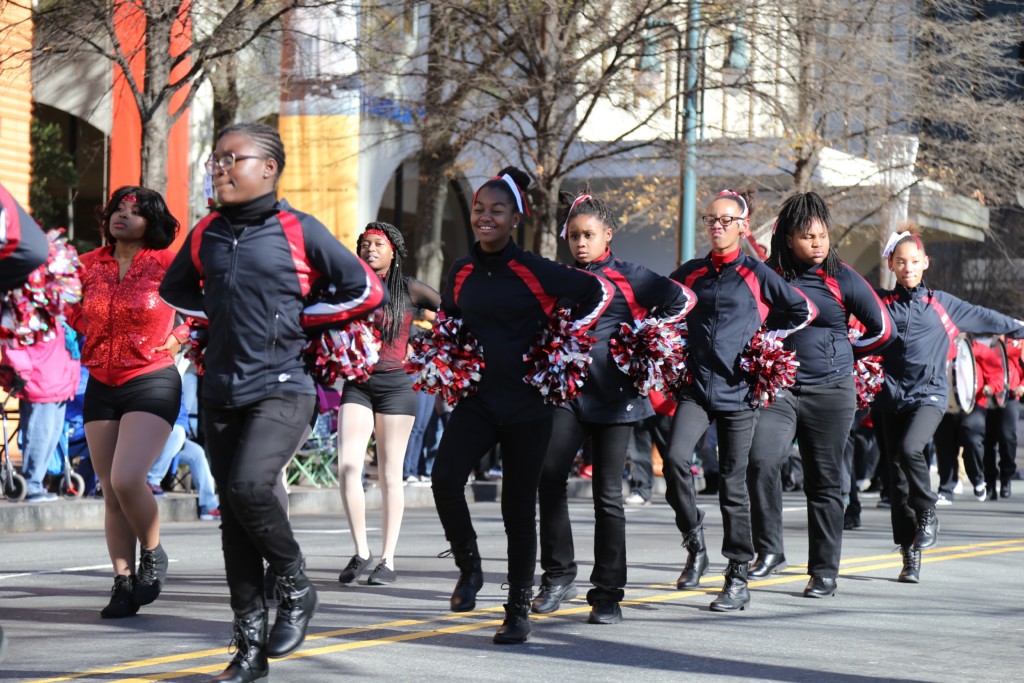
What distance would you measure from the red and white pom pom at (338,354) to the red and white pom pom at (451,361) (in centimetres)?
109

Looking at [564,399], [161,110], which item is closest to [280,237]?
[564,399]

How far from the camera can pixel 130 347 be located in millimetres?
7727

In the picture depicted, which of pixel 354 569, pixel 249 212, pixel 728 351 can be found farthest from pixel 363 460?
pixel 249 212

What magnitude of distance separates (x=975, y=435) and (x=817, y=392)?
9.44 meters

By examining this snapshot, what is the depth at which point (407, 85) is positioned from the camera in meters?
24.3

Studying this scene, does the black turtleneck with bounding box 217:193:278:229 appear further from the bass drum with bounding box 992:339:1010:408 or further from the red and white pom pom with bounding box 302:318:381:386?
the bass drum with bounding box 992:339:1010:408

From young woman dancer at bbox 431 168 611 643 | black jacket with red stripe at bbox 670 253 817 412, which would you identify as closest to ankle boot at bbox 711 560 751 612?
black jacket with red stripe at bbox 670 253 817 412

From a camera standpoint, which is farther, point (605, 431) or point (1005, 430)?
point (1005, 430)

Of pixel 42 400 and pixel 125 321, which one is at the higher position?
pixel 125 321

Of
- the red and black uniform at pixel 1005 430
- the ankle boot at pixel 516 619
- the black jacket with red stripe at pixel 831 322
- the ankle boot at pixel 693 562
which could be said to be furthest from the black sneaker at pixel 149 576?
the red and black uniform at pixel 1005 430

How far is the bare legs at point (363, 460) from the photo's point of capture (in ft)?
30.6

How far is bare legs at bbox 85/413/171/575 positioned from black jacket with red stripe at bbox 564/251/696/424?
1.93 metres

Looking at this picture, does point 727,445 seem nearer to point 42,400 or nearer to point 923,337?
point 923,337

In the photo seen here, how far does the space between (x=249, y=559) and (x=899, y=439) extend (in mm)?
5405
